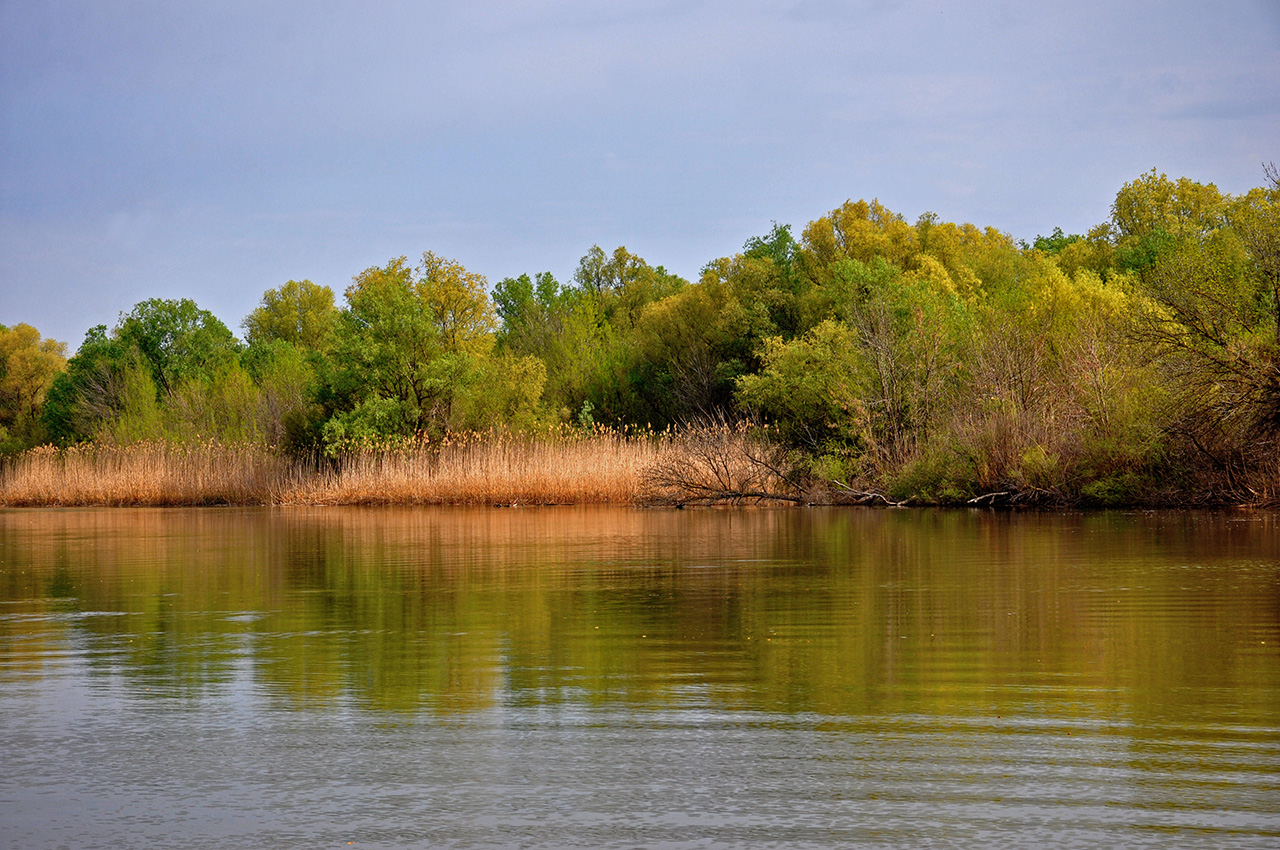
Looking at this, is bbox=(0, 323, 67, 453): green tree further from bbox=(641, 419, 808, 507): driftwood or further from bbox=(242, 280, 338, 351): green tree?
bbox=(641, 419, 808, 507): driftwood

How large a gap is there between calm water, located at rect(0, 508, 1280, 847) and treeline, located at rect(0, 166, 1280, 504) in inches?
476

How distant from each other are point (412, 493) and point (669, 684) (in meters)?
29.7

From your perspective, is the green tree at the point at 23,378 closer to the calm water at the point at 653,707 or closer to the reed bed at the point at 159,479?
the reed bed at the point at 159,479

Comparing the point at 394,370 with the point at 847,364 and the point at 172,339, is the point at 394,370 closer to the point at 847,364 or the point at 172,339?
the point at 847,364

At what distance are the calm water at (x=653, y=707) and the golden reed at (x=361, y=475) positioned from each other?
1933 centimetres

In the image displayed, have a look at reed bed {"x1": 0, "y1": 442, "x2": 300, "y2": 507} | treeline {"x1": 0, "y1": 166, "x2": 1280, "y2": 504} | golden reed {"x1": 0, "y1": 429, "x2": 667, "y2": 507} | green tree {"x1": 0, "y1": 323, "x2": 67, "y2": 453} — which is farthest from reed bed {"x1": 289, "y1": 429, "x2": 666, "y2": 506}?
green tree {"x1": 0, "y1": 323, "x2": 67, "y2": 453}

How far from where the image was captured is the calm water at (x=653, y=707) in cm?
449

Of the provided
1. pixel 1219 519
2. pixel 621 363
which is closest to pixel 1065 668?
pixel 1219 519

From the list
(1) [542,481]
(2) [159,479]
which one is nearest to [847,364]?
(1) [542,481]

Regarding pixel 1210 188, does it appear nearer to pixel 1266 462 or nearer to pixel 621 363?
pixel 621 363

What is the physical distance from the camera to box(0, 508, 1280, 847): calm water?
4488mm

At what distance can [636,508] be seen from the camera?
31.9m

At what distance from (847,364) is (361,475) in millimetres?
14356

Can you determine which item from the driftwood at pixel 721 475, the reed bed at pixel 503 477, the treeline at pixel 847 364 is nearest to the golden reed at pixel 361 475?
the reed bed at pixel 503 477
